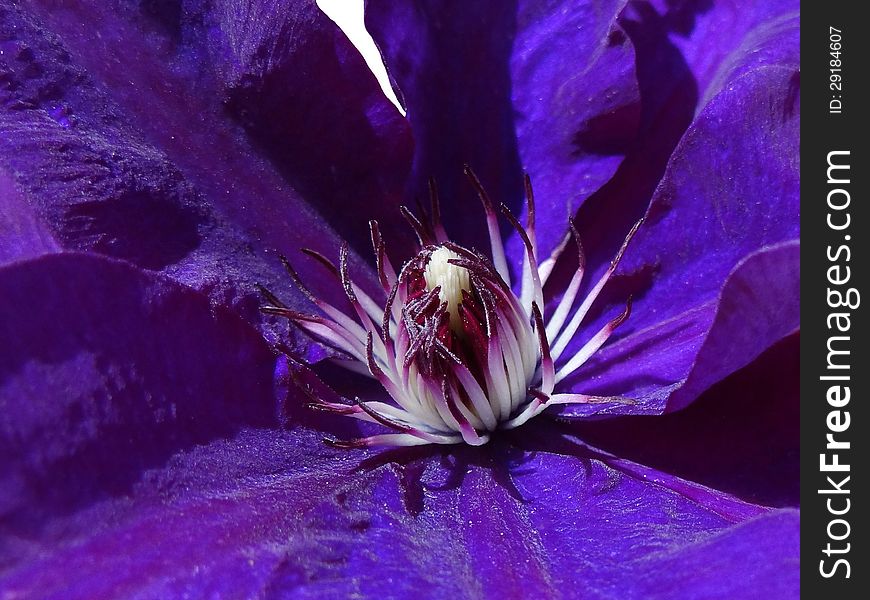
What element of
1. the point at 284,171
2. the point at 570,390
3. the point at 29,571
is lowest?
the point at 29,571

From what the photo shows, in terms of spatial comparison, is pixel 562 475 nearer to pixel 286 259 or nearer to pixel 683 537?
pixel 683 537

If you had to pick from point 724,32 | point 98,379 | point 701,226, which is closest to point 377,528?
point 98,379

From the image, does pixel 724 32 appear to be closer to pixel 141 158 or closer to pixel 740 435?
pixel 740 435

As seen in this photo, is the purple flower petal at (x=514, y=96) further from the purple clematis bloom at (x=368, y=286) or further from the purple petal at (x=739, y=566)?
the purple petal at (x=739, y=566)

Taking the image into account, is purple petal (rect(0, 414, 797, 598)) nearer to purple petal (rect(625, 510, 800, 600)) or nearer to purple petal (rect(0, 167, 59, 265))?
purple petal (rect(625, 510, 800, 600))
